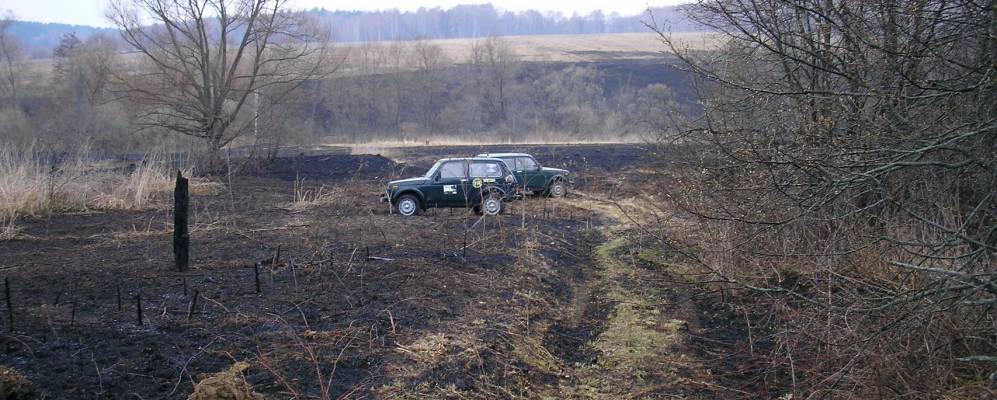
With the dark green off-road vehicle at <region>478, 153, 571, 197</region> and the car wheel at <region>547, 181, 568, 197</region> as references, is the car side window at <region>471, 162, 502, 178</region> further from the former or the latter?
the car wheel at <region>547, 181, 568, 197</region>

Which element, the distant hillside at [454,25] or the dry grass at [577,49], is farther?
the distant hillside at [454,25]

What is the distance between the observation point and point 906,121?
18.0 ft

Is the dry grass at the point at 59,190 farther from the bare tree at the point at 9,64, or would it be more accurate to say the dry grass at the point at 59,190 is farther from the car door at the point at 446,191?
the bare tree at the point at 9,64

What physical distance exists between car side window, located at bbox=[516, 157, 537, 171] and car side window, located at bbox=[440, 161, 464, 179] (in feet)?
13.2

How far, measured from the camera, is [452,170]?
17.2m

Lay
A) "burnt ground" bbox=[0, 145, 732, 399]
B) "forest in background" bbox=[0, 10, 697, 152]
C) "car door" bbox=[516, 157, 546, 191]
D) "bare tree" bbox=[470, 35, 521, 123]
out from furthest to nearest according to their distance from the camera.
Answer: "bare tree" bbox=[470, 35, 521, 123], "forest in background" bbox=[0, 10, 697, 152], "car door" bbox=[516, 157, 546, 191], "burnt ground" bbox=[0, 145, 732, 399]

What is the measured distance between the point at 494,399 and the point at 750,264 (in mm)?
5056

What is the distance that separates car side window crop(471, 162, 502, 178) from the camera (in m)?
17.2

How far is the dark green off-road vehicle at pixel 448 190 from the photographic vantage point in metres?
16.7

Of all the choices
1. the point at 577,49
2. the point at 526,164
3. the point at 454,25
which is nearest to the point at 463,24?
the point at 454,25

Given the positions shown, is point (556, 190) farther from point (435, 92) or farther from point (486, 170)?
point (435, 92)

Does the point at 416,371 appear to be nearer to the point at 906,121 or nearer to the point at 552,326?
the point at 552,326

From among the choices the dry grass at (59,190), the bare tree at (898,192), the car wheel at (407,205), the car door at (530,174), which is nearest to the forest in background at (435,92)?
the car door at (530,174)

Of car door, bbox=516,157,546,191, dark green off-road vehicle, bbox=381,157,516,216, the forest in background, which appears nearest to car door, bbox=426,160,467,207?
dark green off-road vehicle, bbox=381,157,516,216
